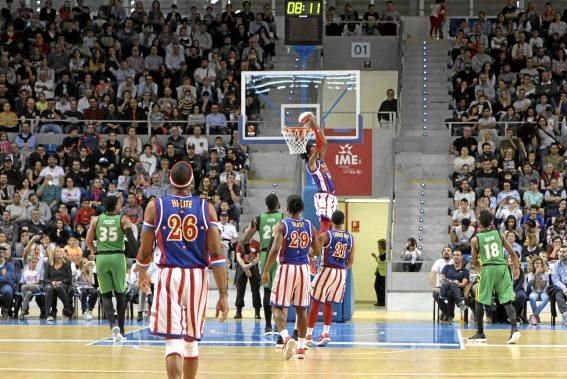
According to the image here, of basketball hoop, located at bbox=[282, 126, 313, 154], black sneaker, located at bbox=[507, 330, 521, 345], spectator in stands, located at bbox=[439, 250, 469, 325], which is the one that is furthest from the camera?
spectator in stands, located at bbox=[439, 250, 469, 325]

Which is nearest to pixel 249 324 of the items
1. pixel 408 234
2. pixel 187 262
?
pixel 408 234

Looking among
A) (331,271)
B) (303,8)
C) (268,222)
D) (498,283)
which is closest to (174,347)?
(331,271)

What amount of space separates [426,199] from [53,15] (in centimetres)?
Answer: 1231

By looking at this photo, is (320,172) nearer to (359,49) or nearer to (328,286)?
(328,286)

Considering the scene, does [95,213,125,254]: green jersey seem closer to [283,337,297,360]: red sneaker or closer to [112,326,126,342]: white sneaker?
[112,326,126,342]: white sneaker

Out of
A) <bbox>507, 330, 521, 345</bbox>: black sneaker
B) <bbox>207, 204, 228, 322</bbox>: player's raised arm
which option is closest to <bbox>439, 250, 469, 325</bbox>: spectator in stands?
<bbox>507, 330, 521, 345</bbox>: black sneaker

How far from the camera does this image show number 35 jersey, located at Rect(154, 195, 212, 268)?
9742mm

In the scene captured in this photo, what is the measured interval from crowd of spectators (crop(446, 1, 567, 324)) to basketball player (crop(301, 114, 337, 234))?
16.6 ft

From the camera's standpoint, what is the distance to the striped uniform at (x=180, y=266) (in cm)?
973

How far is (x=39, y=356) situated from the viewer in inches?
581

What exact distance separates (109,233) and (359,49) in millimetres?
16977

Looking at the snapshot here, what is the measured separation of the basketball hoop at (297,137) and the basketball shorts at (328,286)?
3513mm

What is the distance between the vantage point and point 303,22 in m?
21.0

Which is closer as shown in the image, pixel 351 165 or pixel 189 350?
pixel 189 350
